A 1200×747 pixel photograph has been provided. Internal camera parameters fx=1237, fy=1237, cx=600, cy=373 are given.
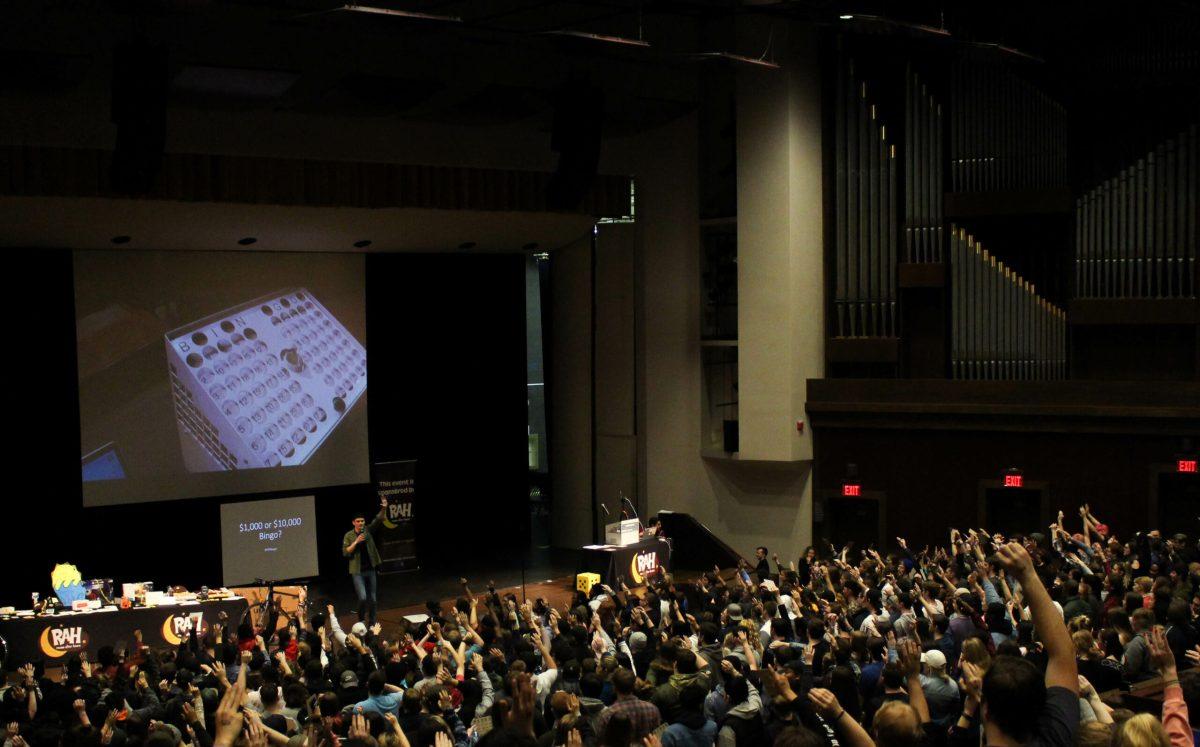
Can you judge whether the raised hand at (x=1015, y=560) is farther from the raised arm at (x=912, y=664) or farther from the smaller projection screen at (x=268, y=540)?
the smaller projection screen at (x=268, y=540)

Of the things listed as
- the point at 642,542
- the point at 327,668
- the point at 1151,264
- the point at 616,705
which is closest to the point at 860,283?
the point at 1151,264

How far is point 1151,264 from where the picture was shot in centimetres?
1398

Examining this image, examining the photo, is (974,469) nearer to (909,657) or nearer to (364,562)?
(364,562)

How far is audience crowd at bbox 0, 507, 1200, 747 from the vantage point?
3.29 metres

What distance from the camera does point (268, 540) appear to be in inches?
593

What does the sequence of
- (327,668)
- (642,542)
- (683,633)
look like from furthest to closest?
(642,542)
(683,633)
(327,668)

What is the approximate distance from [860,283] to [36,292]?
991cm

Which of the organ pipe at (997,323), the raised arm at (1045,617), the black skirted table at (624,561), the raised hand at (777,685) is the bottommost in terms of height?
the black skirted table at (624,561)

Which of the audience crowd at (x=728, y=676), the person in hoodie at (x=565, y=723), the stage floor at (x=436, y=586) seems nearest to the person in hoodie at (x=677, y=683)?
the audience crowd at (x=728, y=676)

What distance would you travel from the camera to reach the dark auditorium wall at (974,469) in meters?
13.8

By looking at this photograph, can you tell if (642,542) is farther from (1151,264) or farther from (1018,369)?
(1151,264)

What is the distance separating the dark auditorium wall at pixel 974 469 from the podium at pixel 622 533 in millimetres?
3195

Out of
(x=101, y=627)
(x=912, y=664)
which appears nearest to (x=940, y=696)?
(x=912, y=664)

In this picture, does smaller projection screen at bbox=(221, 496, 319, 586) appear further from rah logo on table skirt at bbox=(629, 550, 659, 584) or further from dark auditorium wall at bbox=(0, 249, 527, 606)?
rah logo on table skirt at bbox=(629, 550, 659, 584)
